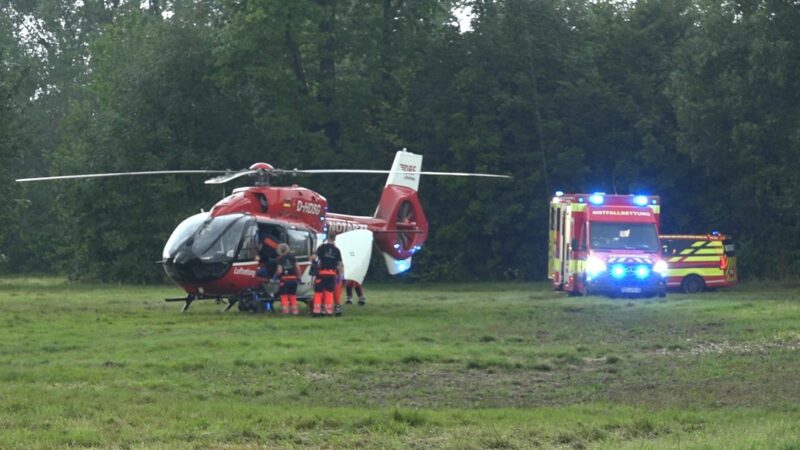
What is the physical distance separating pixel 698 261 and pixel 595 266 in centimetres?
1062

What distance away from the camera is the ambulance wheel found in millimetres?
43562

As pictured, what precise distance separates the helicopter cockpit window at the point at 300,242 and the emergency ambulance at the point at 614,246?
8.06 meters

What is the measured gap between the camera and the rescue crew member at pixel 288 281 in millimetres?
27328

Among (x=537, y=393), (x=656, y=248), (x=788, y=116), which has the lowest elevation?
(x=537, y=393)

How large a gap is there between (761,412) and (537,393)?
100 inches

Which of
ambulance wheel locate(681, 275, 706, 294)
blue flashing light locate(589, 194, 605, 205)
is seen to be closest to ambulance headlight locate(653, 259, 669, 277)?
blue flashing light locate(589, 194, 605, 205)

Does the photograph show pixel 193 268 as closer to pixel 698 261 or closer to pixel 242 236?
pixel 242 236

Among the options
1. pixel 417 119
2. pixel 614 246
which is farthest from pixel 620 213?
pixel 417 119

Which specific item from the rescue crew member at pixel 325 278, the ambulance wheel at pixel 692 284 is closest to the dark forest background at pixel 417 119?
the ambulance wheel at pixel 692 284

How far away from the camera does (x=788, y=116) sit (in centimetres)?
4225

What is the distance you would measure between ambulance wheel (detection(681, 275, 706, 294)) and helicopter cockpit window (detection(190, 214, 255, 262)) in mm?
19664

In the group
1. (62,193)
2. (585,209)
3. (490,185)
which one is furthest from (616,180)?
(62,193)

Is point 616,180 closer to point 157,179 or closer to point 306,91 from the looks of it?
point 306,91

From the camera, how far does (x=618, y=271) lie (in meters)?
33.7
